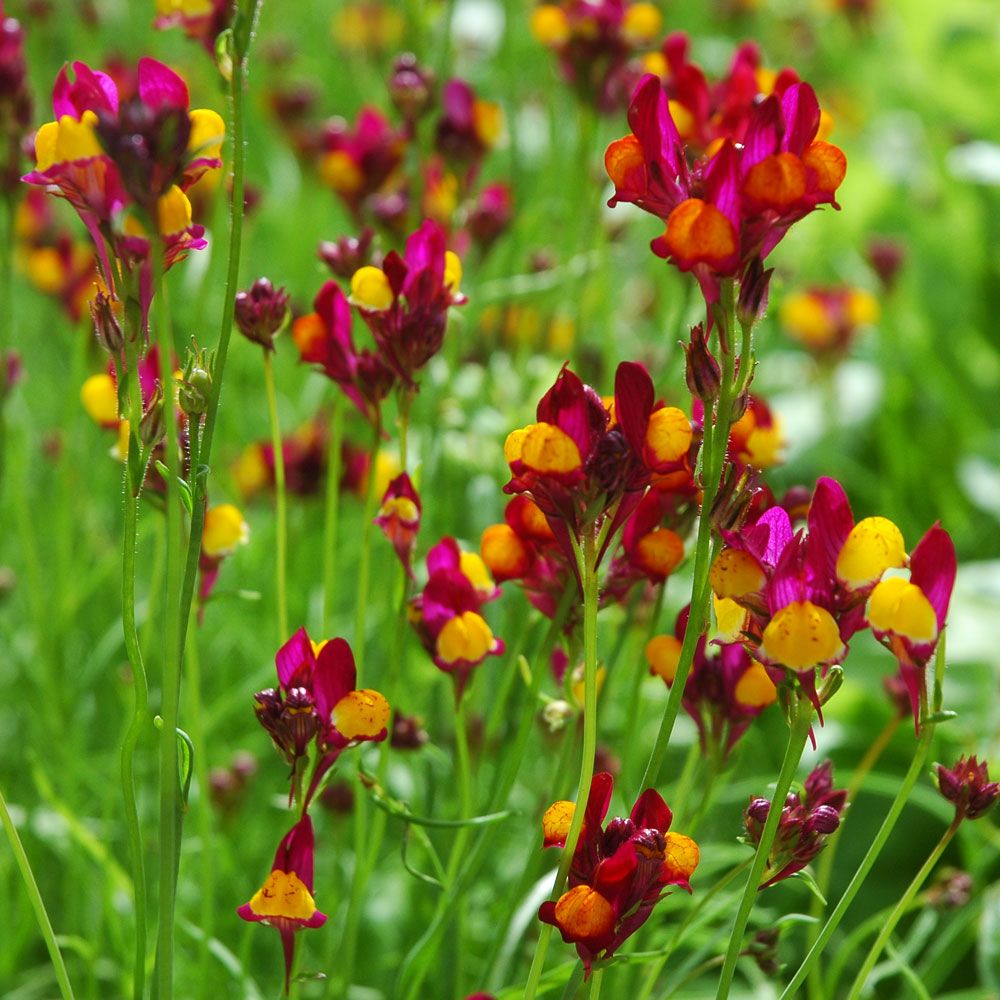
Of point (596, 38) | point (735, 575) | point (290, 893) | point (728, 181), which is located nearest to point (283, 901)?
point (290, 893)

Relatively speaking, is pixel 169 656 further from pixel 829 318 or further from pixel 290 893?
pixel 829 318

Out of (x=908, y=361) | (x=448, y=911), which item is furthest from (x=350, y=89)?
(x=448, y=911)

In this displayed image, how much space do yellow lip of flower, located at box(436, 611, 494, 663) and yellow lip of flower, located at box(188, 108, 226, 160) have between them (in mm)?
249

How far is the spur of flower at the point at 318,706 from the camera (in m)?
0.53

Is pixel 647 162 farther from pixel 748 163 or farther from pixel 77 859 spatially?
pixel 77 859

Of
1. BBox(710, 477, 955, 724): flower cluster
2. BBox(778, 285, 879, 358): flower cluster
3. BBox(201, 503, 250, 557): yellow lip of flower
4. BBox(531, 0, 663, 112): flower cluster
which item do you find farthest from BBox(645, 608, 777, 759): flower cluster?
BBox(778, 285, 879, 358): flower cluster

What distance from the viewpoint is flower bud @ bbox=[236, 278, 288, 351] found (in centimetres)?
65

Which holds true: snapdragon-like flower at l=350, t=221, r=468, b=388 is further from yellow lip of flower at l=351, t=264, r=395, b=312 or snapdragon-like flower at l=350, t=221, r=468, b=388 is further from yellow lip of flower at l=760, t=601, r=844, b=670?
yellow lip of flower at l=760, t=601, r=844, b=670

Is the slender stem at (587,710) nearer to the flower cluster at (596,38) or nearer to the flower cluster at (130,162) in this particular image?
the flower cluster at (130,162)

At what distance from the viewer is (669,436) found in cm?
49

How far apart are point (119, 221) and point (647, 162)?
0.65 feet

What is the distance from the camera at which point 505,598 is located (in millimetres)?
1067

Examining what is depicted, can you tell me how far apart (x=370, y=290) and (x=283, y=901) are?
10.9 inches

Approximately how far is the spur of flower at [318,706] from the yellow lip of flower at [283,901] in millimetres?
33
